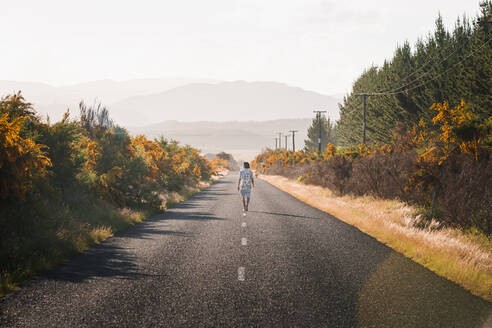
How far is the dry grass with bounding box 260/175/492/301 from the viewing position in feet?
24.0

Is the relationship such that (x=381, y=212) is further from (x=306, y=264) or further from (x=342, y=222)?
(x=306, y=264)

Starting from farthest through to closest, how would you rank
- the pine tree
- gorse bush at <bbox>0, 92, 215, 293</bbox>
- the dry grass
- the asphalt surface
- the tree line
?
the pine tree → the tree line → gorse bush at <bbox>0, 92, 215, 293</bbox> → the dry grass → the asphalt surface

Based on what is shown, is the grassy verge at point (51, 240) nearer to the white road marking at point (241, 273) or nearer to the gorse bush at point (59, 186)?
the gorse bush at point (59, 186)

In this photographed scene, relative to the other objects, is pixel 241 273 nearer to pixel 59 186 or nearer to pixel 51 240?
pixel 51 240

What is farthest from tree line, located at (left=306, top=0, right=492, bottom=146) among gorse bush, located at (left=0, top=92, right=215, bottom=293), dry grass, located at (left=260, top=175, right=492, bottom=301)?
gorse bush, located at (left=0, top=92, right=215, bottom=293)

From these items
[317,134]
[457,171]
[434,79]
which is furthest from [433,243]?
[317,134]

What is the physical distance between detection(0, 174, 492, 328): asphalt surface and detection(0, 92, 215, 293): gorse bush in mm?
791

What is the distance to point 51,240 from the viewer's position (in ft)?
30.2

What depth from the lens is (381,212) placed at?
15547 mm

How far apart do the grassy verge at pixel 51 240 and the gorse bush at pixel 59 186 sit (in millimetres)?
18

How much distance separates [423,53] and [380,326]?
5098cm

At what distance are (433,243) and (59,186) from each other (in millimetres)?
10502

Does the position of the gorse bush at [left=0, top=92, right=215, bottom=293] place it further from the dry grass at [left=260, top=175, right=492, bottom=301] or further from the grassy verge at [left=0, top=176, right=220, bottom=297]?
the dry grass at [left=260, top=175, right=492, bottom=301]

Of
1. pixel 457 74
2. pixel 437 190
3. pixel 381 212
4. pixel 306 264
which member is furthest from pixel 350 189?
pixel 457 74
